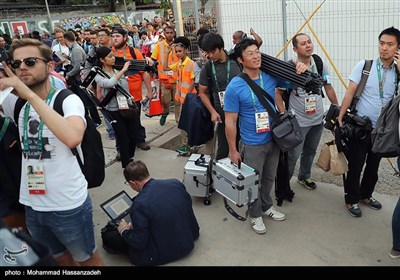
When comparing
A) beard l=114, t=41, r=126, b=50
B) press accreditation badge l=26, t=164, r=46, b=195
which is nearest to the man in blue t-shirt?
press accreditation badge l=26, t=164, r=46, b=195

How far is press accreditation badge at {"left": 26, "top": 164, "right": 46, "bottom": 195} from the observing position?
82.0 inches

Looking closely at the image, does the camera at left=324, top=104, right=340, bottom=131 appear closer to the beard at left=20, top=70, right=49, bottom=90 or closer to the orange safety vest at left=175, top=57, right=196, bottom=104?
the orange safety vest at left=175, top=57, right=196, bottom=104

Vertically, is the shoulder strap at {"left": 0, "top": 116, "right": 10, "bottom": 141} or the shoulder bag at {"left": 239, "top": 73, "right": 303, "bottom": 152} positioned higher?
the shoulder strap at {"left": 0, "top": 116, "right": 10, "bottom": 141}

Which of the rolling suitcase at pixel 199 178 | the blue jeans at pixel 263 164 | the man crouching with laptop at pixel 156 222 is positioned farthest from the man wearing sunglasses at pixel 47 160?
the rolling suitcase at pixel 199 178

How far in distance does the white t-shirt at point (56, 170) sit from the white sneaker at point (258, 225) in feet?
5.88

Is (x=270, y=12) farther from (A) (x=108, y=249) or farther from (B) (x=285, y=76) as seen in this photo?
(A) (x=108, y=249)

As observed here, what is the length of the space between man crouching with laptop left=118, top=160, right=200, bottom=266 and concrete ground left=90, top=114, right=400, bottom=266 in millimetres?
216

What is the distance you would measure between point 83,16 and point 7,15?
4917 mm

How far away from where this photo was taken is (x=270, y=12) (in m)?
6.05

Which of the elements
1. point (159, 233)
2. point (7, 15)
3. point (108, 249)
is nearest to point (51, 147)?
point (159, 233)

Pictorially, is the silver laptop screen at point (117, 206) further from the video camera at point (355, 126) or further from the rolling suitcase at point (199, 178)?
the video camera at point (355, 126)

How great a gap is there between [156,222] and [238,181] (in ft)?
2.56

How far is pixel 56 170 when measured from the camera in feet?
6.81

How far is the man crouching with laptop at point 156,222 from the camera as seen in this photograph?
2.76 meters
